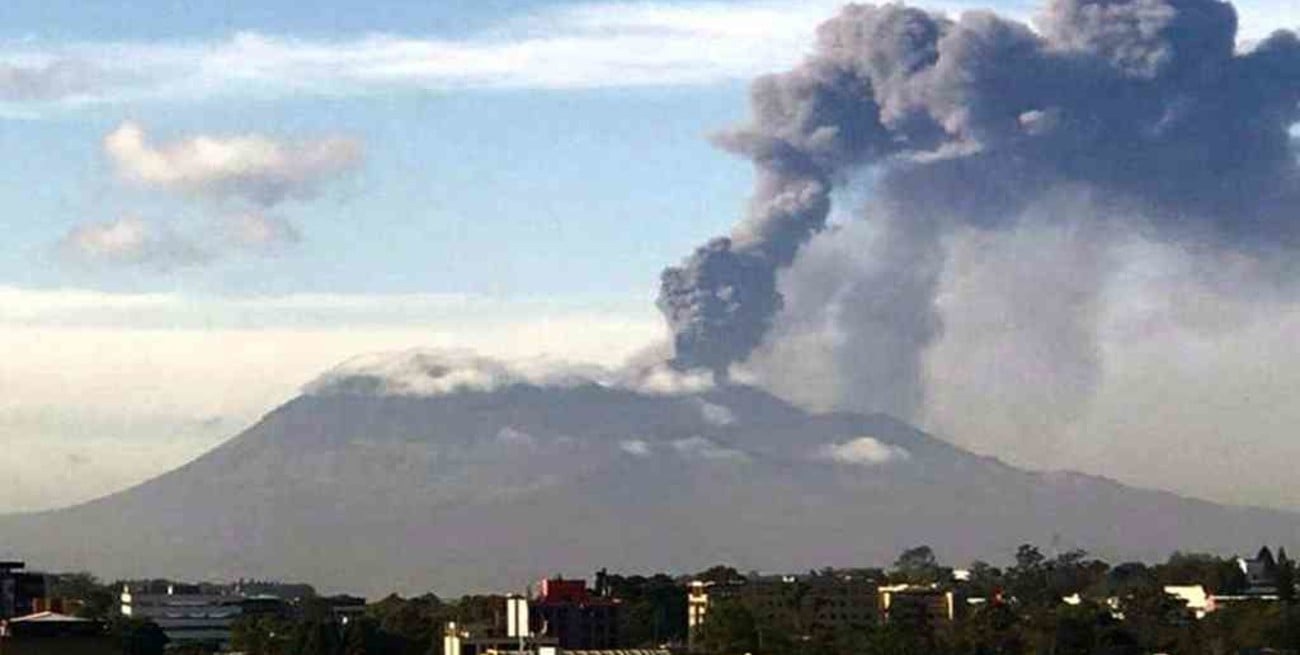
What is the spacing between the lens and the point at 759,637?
6725 centimetres

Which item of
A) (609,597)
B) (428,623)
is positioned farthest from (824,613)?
(428,623)

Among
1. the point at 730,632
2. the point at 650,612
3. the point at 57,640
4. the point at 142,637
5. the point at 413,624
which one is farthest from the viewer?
the point at 650,612

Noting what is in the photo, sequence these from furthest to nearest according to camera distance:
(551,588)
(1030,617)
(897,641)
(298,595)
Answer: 1. (298,595)
2. (551,588)
3. (1030,617)
4. (897,641)

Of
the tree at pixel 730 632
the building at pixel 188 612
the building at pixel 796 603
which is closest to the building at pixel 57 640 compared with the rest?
the tree at pixel 730 632

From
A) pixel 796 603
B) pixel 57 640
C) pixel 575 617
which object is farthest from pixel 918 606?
pixel 57 640

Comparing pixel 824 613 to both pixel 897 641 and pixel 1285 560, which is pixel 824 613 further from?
pixel 897 641

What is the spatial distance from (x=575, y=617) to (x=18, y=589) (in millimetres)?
15643

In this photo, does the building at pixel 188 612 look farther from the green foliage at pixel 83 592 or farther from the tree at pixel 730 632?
the tree at pixel 730 632

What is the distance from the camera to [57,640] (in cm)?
2284

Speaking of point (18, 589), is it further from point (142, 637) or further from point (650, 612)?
point (650, 612)

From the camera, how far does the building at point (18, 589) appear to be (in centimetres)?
6881

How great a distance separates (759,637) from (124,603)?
137ft

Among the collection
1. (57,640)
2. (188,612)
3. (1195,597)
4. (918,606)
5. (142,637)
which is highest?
(188,612)

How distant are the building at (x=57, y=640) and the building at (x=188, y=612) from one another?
7198cm
